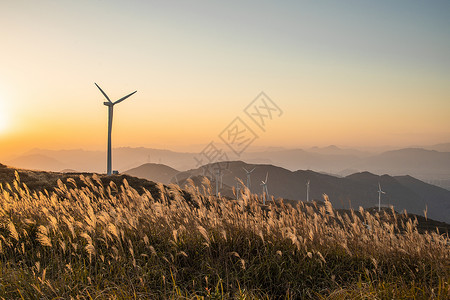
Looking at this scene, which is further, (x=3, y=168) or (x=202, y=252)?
(x=3, y=168)

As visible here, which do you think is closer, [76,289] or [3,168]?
[76,289]

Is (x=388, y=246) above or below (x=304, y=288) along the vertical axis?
above

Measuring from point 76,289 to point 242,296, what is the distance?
2.76 meters

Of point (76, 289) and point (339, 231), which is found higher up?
point (339, 231)

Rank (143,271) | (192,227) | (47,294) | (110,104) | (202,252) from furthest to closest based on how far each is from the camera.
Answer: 1. (110,104)
2. (192,227)
3. (202,252)
4. (143,271)
5. (47,294)

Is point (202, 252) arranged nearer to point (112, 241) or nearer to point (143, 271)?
point (143, 271)

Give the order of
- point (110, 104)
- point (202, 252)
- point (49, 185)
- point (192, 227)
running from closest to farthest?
point (202, 252), point (192, 227), point (49, 185), point (110, 104)

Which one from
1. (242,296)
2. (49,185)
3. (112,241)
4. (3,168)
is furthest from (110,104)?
(242,296)

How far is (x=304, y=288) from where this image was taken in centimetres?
649

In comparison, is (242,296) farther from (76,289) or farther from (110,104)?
(110,104)

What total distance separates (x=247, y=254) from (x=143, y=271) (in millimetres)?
2202

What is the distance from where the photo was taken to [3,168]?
99.1ft

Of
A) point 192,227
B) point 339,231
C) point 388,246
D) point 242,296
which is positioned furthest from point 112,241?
point 388,246

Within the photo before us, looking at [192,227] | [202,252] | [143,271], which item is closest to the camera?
[143,271]
